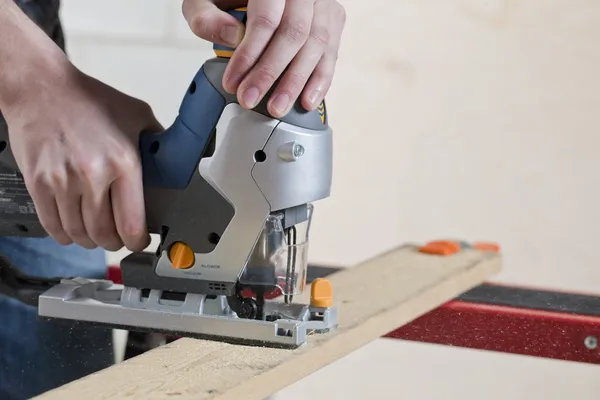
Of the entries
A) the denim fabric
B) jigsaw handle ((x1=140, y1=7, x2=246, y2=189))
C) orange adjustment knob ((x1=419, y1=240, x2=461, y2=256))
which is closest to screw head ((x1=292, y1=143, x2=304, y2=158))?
jigsaw handle ((x1=140, y1=7, x2=246, y2=189))

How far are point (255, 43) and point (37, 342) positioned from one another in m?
0.77

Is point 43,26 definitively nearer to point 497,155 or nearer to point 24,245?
point 24,245

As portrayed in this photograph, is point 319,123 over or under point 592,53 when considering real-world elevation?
under

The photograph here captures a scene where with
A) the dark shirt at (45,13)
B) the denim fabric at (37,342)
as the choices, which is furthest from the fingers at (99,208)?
the dark shirt at (45,13)

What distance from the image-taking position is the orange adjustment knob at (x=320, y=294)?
1.17 metres

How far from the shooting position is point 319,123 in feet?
3.66

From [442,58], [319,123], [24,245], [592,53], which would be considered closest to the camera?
[319,123]

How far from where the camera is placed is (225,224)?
3.67 ft

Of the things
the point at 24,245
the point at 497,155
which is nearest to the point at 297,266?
the point at 24,245

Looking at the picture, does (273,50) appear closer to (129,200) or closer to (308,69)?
(308,69)

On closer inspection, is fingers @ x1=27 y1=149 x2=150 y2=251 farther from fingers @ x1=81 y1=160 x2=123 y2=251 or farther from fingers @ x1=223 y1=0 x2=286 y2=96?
fingers @ x1=223 y1=0 x2=286 y2=96

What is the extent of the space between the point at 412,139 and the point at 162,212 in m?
1.47

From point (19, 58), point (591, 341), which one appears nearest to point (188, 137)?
point (19, 58)

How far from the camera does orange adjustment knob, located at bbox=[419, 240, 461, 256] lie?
6.28 ft
